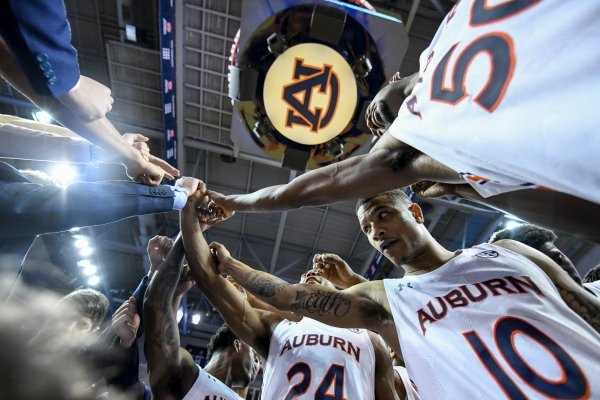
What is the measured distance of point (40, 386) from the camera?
1502 mm

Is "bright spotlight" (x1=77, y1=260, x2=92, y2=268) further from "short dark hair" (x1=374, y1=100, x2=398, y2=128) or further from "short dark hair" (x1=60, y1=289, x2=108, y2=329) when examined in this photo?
"short dark hair" (x1=374, y1=100, x2=398, y2=128)

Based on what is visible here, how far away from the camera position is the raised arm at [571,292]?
1.60 metres

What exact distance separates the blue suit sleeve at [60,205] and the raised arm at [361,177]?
74 centimetres

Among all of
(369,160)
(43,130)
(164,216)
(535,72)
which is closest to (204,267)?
(43,130)

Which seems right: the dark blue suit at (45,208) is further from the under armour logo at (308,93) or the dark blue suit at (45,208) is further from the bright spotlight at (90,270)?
the bright spotlight at (90,270)

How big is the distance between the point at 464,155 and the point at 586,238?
3.11 feet

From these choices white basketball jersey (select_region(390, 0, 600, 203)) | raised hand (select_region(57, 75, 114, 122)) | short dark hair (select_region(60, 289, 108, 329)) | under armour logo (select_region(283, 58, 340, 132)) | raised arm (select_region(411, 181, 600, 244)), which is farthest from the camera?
under armour logo (select_region(283, 58, 340, 132))

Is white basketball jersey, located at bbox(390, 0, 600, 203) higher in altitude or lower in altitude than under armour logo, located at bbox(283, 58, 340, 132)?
higher

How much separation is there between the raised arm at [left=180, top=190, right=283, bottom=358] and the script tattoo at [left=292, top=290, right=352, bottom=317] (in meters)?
0.59

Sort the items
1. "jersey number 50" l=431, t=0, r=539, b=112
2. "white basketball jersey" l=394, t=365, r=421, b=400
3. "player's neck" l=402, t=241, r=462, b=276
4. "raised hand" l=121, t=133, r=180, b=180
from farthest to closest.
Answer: "white basketball jersey" l=394, t=365, r=421, b=400 → "raised hand" l=121, t=133, r=180, b=180 → "player's neck" l=402, t=241, r=462, b=276 → "jersey number 50" l=431, t=0, r=539, b=112

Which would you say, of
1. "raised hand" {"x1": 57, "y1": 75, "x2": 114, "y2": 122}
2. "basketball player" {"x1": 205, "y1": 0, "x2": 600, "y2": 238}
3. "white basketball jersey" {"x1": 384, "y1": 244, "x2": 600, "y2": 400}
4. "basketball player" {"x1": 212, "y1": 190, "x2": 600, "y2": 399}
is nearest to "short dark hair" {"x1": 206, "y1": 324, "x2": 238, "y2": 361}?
"basketball player" {"x1": 212, "y1": 190, "x2": 600, "y2": 399}

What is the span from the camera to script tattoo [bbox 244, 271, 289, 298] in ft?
7.07

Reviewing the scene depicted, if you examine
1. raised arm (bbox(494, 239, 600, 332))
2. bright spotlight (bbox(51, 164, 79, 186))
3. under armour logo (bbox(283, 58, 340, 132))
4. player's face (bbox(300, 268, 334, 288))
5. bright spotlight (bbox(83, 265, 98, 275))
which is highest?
under armour logo (bbox(283, 58, 340, 132))

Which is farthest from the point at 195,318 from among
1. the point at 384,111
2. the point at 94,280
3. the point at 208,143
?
the point at 384,111
